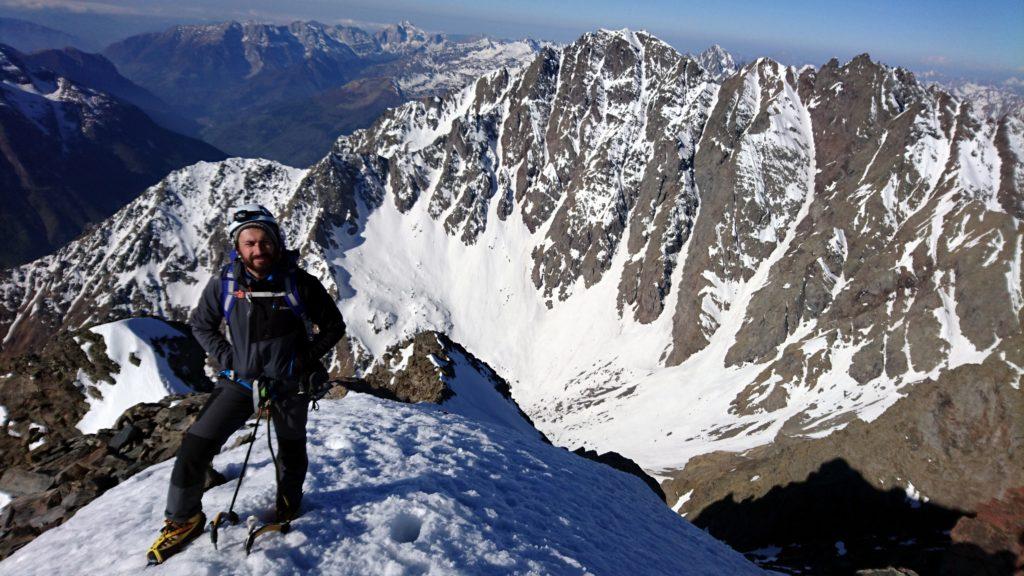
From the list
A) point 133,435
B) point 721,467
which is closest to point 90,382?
point 133,435

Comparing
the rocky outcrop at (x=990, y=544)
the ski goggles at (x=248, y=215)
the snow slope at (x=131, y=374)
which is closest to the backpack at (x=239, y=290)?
the ski goggles at (x=248, y=215)

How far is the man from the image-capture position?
25.0ft

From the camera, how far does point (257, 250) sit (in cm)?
755

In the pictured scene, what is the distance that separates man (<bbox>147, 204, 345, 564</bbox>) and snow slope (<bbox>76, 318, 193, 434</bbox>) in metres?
31.8

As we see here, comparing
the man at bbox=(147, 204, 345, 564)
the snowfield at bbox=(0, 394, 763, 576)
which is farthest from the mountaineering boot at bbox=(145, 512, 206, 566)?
the snowfield at bbox=(0, 394, 763, 576)

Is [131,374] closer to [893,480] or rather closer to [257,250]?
[257,250]

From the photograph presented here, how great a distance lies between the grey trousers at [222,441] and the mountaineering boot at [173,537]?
4.0 inches

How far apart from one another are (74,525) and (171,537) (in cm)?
348

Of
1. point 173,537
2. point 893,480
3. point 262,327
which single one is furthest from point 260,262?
point 893,480

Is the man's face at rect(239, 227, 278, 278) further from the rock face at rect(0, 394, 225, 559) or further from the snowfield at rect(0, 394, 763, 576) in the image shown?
the rock face at rect(0, 394, 225, 559)

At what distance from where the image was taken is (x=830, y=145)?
18725cm

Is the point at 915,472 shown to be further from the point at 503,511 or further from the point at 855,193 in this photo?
the point at 855,193

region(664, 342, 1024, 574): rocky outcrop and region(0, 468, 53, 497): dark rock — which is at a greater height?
region(0, 468, 53, 497): dark rock

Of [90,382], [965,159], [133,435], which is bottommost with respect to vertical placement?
[90,382]
